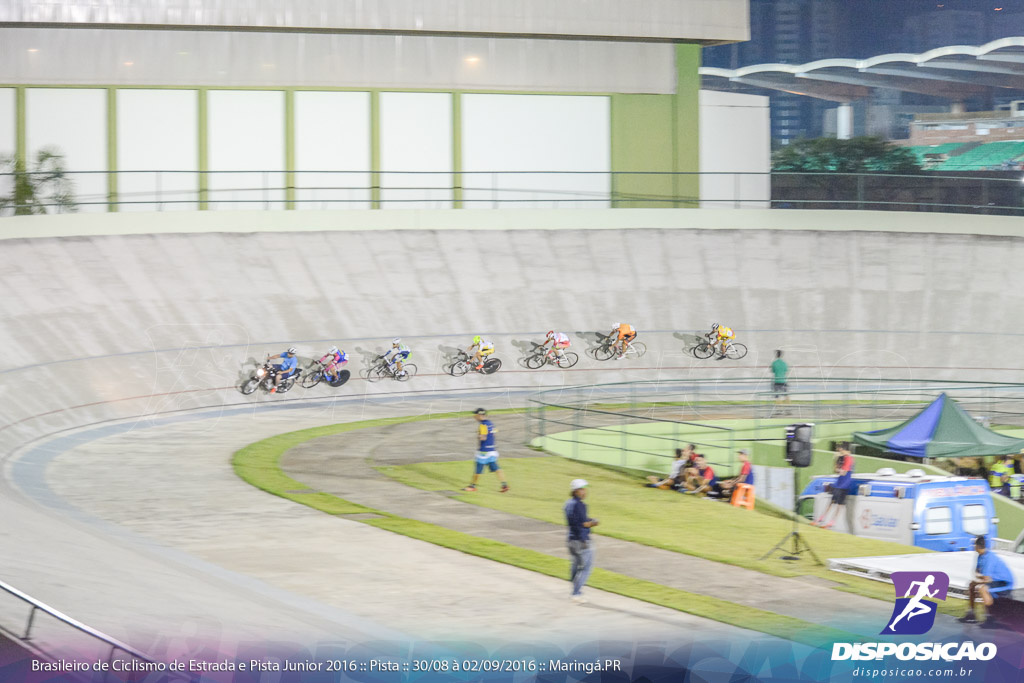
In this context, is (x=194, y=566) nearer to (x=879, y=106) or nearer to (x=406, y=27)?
(x=406, y=27)

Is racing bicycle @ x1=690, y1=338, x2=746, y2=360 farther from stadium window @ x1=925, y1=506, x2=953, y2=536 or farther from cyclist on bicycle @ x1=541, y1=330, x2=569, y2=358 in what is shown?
stadium window @ x1=925, y1=506, x2=953, y2=536

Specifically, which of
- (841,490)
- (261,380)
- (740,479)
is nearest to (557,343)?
(261,380)

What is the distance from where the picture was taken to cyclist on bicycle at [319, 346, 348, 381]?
30.3m

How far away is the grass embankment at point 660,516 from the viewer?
15133mm

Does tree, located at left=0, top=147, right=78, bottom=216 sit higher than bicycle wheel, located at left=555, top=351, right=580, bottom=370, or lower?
higher

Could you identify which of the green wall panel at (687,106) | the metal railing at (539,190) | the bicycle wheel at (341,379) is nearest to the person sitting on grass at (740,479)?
the bicycle wheel at (341,379)

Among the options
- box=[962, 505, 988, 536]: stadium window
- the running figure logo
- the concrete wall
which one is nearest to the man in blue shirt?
the running figure logo

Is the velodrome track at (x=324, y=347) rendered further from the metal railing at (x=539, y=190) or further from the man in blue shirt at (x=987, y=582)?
the man in blue shirt at (x=987, y=582)

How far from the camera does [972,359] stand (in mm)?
34969

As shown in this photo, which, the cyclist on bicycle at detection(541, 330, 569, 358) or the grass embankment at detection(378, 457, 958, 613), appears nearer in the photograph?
the grass embankment at detection(378, 457, 958, 613)

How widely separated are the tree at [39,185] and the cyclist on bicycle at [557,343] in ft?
43.6

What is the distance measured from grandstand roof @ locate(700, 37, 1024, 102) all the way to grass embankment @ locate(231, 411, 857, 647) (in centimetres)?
3559

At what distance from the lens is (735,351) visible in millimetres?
34312

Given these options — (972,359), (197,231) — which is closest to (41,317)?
(197,231)
